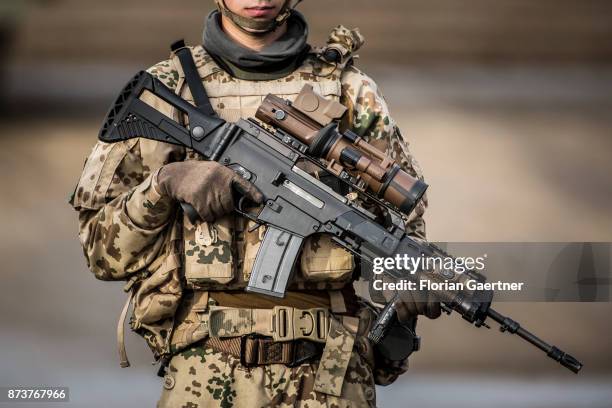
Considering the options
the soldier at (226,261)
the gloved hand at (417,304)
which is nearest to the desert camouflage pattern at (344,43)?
the soldier at (226,261)

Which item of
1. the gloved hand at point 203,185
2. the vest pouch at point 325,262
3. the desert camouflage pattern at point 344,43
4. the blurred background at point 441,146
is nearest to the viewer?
the gloved hand at point 203,185

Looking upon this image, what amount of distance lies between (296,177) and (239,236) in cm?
22

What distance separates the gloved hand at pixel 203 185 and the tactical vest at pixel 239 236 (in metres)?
0.08

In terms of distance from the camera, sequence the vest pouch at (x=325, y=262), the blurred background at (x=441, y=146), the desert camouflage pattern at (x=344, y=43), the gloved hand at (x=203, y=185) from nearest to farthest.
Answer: the gloved hand at (x=203, y=185) → the vest pouch at (x=325, y=262) → the desert camouflage pattern at (x=344, y=43) → the blurred background at (x=441, y=146)

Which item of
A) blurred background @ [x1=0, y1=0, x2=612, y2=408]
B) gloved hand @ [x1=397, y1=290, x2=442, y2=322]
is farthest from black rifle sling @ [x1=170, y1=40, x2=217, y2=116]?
blurred background @ [x1=0, y1=0, x2=612, y2=408]

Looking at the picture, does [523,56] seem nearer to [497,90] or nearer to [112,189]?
[497,90]

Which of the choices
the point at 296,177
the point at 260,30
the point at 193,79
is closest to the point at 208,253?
the point at 296,177

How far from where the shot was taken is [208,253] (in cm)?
379

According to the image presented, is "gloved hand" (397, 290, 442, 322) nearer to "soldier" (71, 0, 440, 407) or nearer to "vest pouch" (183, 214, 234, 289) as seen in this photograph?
"soldier" (71, 0, 440, 407)

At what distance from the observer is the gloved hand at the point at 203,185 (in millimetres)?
3709

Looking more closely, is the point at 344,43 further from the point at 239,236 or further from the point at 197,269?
the point at 197,269

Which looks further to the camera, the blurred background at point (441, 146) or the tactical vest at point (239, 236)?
the blurred background at point (441, 146)

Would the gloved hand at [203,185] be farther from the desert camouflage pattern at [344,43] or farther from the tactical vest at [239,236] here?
the desert camouflage pattern at [344,43]

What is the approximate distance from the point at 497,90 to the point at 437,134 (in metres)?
0.34
